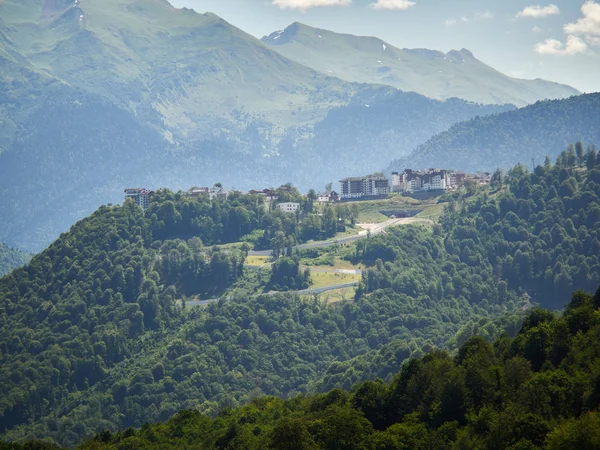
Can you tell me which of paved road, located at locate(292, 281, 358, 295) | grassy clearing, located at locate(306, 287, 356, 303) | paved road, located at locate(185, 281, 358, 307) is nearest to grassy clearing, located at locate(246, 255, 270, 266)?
paved road, located at locate(185, 281, 358, 307)

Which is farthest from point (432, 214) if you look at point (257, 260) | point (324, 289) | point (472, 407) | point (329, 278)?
point (472, 407)

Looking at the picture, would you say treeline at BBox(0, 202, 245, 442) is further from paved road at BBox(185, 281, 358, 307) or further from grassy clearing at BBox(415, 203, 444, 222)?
grassy clearing at BBox(415, 203, 444, 222)

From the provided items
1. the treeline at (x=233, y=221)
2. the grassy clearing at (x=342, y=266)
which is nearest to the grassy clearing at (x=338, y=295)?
the grassy clearing at (x=342, y=266)

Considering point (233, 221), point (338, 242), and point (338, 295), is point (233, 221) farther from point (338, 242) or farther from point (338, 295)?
point (338, 295)

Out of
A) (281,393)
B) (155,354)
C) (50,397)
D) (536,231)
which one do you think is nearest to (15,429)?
(50,397)

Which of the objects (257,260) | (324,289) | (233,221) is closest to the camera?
(324,289)
